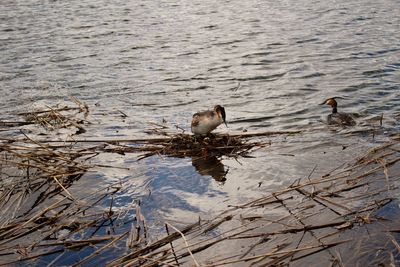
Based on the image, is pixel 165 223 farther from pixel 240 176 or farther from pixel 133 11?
pixel 133 11

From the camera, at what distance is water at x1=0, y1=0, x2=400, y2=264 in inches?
318

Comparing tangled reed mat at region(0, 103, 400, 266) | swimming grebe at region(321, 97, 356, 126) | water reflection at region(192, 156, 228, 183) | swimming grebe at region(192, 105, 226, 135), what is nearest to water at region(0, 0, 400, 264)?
water reflection at region(192, 156, 228, 183)

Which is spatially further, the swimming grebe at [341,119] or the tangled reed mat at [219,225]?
the swimming grebe at [341,119]

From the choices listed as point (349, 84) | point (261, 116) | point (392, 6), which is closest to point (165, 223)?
point (261, 116)

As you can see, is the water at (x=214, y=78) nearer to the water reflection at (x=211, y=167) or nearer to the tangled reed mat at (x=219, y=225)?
the water reflection at (x=211, y=167)

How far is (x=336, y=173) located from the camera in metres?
7.65

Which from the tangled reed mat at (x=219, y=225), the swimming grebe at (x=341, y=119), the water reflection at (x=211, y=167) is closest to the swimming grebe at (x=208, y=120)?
the water reflection at (x=211, y=167)

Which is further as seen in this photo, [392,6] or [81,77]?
[392,6]

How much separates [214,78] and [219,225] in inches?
363

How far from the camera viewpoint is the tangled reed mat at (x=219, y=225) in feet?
18.4

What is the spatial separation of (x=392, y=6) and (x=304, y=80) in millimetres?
11888

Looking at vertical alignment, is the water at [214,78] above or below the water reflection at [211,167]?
below

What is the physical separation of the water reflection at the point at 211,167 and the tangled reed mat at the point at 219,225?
118 centimetres

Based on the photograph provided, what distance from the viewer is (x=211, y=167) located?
838 cm
